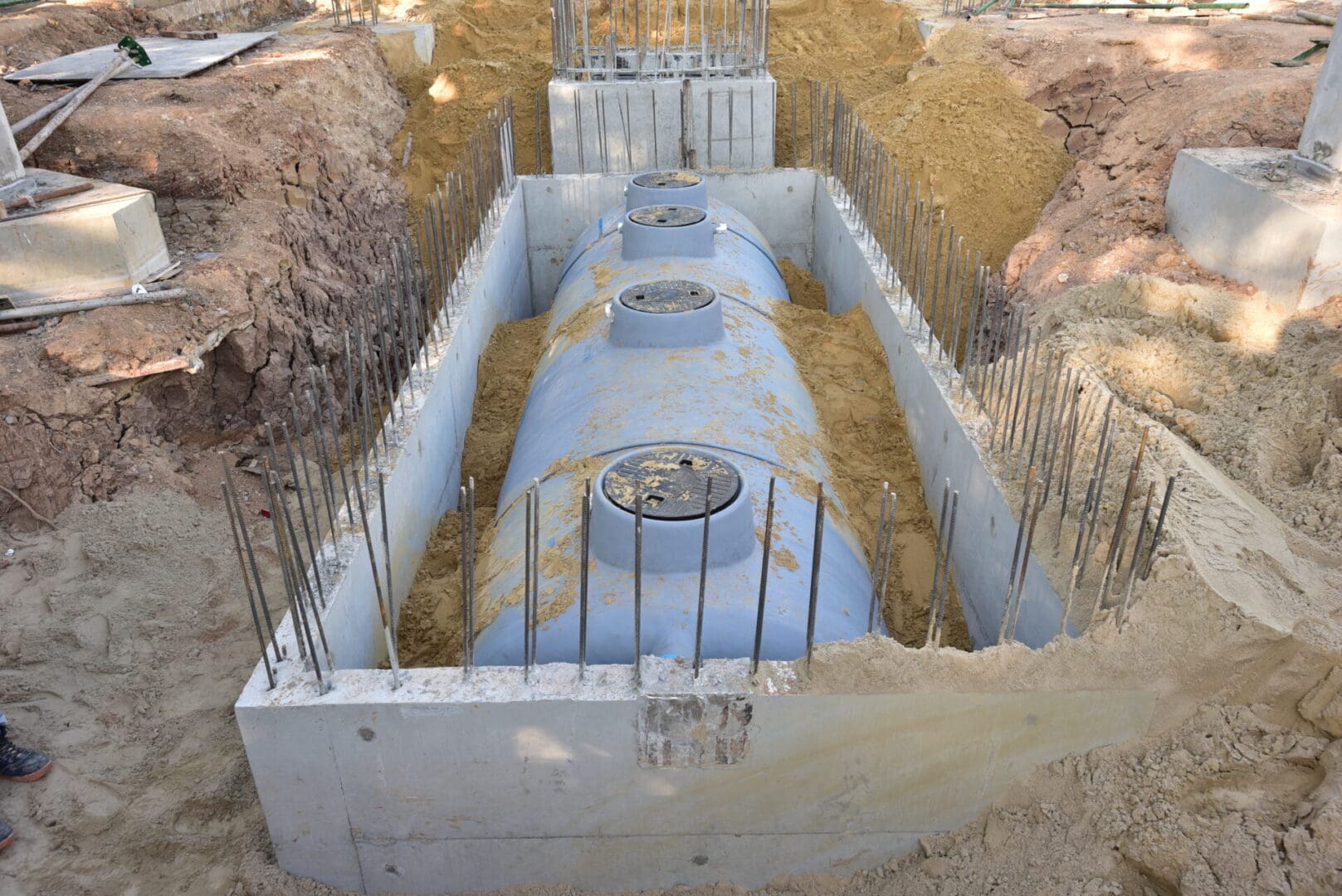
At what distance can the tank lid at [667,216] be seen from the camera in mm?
9086

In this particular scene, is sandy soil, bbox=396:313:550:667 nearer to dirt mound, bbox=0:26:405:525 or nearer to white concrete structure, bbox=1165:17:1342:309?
dirt mound, bbox=0:26:405:525

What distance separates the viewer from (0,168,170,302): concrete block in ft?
24.8

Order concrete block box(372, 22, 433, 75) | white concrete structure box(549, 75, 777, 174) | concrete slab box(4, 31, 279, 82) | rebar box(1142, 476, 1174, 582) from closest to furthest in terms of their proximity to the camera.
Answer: rebar box(1142, 476, 1174, 582)
concrete slab box(4, 31, 279, 82)
white concrete structure box(549, 75, 777, 174)
concrete block box(372, 22, 433, 75)

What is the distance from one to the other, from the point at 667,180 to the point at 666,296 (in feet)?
10.5

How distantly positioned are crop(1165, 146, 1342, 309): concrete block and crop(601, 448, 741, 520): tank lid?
4.83 m

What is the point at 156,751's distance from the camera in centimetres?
572

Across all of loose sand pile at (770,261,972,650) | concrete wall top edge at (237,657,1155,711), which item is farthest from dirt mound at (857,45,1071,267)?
concrete wall top edge at (237,657,1155,711)

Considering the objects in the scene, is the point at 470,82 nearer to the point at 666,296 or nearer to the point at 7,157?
the point at 7,157

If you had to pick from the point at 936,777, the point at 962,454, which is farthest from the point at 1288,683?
the point at 962,454

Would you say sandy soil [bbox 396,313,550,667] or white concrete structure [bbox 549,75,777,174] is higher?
white concrete structure [bbox 549,75,777,174]

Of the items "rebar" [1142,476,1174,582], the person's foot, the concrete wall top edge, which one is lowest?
the person's foot

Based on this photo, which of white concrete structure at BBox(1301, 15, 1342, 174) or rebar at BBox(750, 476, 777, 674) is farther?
white concrete structure at BBox(1301, 15, 1342, 174)

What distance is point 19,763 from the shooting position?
5434 millimetres

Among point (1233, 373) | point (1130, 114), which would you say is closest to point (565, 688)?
point (1233, 373)
